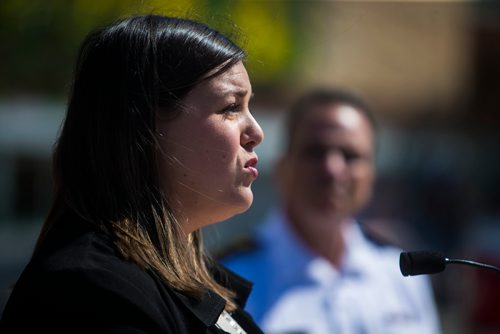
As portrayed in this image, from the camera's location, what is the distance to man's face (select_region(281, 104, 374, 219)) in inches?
141

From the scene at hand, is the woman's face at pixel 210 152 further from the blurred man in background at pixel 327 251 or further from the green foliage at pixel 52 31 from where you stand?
the green foliage at pixel 52 31

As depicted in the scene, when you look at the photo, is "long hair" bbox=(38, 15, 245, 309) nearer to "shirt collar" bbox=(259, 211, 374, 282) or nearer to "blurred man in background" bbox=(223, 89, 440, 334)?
"blurred man in background" bbox=(223, 89, 440, 334)

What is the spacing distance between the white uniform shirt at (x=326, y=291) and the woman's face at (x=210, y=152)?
4.57 ft

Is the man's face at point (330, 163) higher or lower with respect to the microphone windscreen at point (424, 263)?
higher

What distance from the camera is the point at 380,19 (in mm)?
12562

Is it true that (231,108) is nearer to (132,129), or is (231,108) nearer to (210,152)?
(210,152)

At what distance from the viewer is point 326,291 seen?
338 cm

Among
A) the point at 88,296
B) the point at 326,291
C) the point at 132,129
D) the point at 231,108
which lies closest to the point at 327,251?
the point at 326,291

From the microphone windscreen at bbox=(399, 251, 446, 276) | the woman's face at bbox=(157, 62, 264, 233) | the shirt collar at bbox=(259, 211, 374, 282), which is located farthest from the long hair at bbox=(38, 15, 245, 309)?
the shirt collar at bbox=(259, 211, 374, 282)

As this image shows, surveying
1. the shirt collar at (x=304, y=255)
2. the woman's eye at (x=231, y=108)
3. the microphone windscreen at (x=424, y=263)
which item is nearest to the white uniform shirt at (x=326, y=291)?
the shirt collar at (x=304, y=255)

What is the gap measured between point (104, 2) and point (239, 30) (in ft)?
11.8

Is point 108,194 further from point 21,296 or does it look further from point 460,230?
point 460,230

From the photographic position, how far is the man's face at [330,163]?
3.59m

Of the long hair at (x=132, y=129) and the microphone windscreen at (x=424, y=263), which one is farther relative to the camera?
the microphone windscreen at (x=424, y=263)
